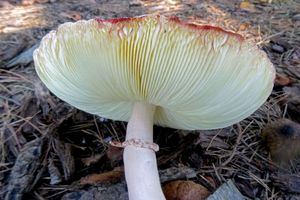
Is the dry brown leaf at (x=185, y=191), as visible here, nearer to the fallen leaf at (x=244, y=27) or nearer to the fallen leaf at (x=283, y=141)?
the fallen leaf at (x=283, y=141)

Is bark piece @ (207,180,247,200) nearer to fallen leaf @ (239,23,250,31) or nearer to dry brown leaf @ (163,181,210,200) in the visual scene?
dry brown leaf @ (163,181,210,200)

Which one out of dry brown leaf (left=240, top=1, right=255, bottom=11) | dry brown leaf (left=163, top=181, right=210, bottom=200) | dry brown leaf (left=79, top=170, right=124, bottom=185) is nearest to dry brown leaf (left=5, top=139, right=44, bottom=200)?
dry brown leaf (left=79, top=170, right=124, bottom=185)

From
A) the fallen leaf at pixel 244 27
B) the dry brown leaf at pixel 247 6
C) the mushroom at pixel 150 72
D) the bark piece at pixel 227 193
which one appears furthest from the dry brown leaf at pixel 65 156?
the dry brown leaf at pixel 247 6

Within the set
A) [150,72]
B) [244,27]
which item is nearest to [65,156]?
[150,72]

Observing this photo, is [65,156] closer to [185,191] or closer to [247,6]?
[185,191]

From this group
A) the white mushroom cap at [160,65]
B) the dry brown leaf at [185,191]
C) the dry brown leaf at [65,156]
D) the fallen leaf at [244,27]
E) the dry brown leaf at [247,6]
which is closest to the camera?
the white mushroom cap at [160,65]

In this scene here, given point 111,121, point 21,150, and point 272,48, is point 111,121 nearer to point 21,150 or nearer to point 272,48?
point 21,150
